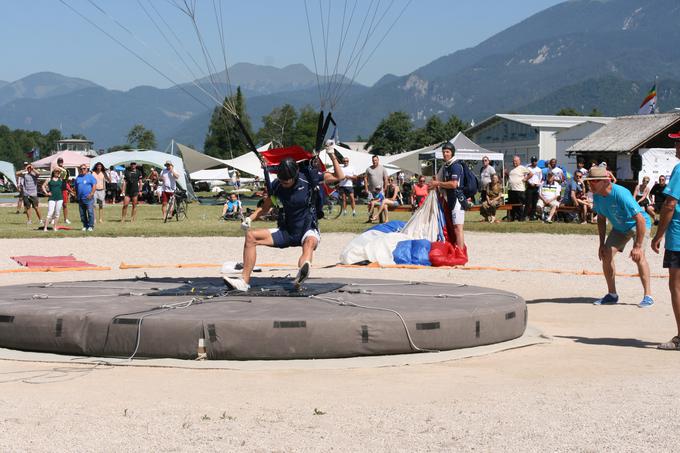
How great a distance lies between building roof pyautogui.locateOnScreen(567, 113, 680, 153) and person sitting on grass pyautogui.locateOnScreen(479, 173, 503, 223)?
19.4 meters

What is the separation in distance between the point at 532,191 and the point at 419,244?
9.31m

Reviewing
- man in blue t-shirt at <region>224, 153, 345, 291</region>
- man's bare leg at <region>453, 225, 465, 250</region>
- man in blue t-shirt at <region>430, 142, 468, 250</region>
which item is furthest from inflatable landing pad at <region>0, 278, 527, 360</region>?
man's bare leg at <region>453, 225, 465, 250</region>

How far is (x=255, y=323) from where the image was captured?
6.76 metres

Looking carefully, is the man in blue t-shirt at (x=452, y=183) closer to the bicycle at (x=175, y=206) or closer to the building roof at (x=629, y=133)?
the bicycle at (x=175, y=206)

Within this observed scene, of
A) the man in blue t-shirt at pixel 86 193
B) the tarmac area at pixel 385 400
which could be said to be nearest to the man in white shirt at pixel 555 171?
the man in blue t-shirt at pixel 86 193

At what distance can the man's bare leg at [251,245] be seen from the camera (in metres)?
8.38

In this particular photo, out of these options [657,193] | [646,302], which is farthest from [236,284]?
[657,193]

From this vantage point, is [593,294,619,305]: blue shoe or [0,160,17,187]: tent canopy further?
[0,160,17,187]: tent canopy

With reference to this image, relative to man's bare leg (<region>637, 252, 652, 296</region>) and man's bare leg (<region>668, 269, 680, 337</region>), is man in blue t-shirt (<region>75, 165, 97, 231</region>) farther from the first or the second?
man's bare leg (<region>668, 269, 680, 337</region>)

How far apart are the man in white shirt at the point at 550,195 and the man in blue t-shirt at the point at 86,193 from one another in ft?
34.5

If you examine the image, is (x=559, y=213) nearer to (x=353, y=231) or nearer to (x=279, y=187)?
(x=353, y=231)

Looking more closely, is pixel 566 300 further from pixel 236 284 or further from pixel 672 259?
pixel 236 284

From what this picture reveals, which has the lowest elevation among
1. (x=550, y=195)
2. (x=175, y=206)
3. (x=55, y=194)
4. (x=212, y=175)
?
(x=175, y=206)

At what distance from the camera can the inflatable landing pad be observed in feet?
22.2
